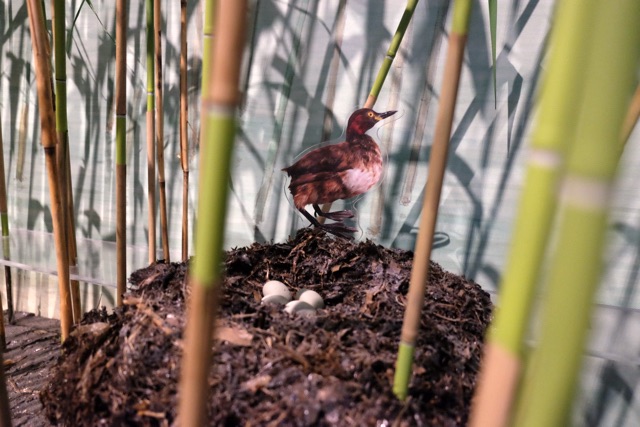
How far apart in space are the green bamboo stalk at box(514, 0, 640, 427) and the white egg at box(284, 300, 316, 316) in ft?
0.97

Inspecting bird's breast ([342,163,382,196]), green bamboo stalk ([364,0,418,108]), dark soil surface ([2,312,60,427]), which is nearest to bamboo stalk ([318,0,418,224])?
green bamboo stalk ([364,0,418,108])

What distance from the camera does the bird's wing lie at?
0.67 meters

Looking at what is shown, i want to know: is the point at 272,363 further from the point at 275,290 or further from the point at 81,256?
the point at 81,256

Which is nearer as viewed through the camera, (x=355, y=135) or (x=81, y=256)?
(x=355, y=135)

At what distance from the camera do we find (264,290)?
0.48 metres

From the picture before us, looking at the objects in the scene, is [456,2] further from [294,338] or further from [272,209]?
[272,209]

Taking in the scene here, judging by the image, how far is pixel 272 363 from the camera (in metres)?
0.30

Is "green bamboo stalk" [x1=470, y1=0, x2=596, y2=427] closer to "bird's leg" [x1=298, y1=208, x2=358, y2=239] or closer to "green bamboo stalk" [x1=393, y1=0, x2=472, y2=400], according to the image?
"green bamboo stalk" [x1=393, y1=0, x2=472, y2=400]

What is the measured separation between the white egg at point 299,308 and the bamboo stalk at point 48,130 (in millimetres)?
224

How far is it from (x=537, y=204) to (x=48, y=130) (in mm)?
394

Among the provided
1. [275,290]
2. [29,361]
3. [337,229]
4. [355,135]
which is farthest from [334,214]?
[29,361]

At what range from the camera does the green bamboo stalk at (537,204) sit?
11cm

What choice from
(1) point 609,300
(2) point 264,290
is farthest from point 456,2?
(1) point 609,300

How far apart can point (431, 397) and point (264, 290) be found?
0.25 meters
